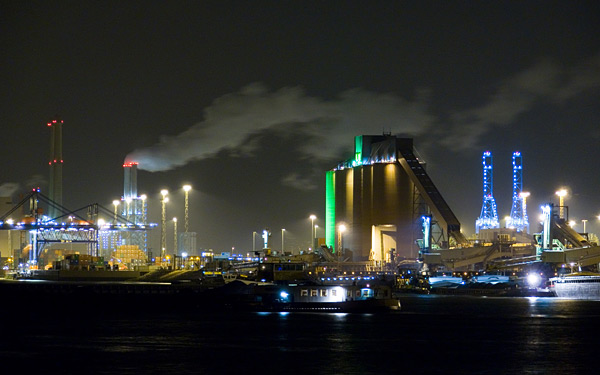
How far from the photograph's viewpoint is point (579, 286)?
13438 cm

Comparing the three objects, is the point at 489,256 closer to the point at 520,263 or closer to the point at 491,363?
the point at 520,263

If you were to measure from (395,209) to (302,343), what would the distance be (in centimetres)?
11789

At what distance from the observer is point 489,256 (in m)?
172

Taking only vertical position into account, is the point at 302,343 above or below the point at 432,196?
below

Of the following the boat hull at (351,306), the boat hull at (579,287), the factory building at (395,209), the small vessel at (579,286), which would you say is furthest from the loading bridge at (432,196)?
the boat hull at (351,306)

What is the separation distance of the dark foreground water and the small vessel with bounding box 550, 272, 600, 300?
39.2 meters

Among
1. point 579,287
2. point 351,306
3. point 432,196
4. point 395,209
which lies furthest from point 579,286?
point 351,306

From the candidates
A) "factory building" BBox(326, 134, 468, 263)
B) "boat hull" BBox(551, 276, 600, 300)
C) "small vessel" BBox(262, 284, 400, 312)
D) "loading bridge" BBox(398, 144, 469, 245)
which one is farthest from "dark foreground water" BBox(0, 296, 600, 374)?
"factory building" BBox(326, 134, 468, 263)

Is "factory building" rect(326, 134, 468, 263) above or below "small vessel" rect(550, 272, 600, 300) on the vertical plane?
above

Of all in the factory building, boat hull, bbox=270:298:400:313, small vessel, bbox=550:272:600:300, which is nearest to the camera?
boat hull, bbox=270:298:400:313

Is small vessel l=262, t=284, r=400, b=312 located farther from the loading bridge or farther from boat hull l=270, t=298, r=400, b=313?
the loading bridge

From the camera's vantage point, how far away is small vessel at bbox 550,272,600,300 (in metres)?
133

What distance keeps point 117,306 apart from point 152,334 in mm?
38995

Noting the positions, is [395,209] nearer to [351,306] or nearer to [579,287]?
[579,287]
